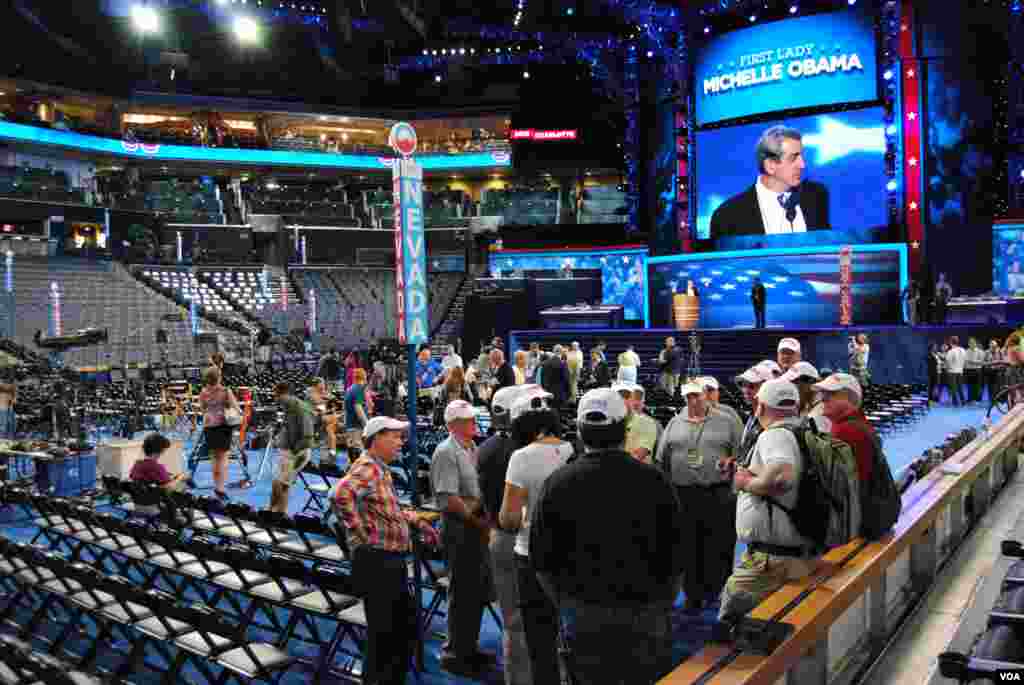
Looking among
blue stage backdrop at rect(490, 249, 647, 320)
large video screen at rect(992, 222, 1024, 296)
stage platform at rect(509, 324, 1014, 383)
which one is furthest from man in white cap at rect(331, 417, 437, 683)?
blue stage backdrop at rect(490, 249, 647, 320)

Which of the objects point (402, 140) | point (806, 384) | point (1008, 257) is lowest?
point (806, 384)

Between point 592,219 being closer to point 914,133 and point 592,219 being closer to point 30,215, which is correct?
point 914,133

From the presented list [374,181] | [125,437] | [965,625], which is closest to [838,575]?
[965,625]

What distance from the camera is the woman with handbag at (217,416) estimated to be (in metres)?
10.3

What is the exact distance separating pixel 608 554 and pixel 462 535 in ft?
7.33

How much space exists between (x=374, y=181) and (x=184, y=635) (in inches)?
1828

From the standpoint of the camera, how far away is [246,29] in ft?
143

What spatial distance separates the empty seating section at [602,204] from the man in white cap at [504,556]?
35293mm

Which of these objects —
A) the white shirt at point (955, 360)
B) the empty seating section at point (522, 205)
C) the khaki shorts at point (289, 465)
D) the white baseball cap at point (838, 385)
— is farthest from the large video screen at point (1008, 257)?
the white baseball cap at point (838, 385)

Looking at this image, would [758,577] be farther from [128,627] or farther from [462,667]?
[128,627]

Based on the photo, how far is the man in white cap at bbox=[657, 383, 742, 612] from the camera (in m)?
5.82

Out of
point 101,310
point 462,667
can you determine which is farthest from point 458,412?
point 101,310

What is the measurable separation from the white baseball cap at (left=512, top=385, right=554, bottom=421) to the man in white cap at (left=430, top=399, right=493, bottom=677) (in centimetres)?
67

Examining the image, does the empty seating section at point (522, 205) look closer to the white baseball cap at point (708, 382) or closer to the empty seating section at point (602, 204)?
the empty seating section at point (602, 204)
